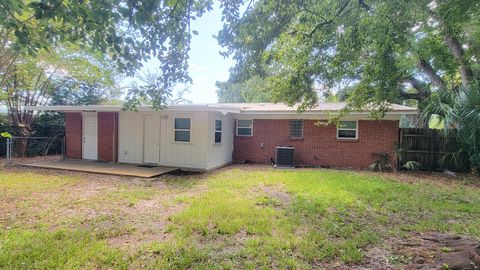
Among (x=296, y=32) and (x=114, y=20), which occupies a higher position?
(x=296, y=32)

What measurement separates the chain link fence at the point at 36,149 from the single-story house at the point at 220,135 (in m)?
1.46

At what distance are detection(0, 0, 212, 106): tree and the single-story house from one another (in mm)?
5135

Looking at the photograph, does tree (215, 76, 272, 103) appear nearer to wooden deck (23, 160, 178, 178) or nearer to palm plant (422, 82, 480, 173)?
palm plant (422, 82, 480, 173)

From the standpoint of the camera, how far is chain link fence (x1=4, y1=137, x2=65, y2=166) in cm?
1245

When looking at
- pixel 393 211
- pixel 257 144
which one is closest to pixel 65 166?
pixel 257 144

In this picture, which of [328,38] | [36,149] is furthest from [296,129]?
[36,149]

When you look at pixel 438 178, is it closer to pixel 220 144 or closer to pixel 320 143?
pixel 320 143

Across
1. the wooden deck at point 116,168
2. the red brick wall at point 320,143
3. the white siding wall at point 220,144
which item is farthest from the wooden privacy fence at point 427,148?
the wooden deck at point 116,168

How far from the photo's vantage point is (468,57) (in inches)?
420

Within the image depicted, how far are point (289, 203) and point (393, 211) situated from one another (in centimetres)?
216

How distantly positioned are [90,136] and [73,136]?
1.05 meters

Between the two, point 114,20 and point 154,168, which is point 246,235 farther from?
point 154,168

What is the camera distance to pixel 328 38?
21.5ft

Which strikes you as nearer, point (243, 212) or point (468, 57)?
point (243, 212)
